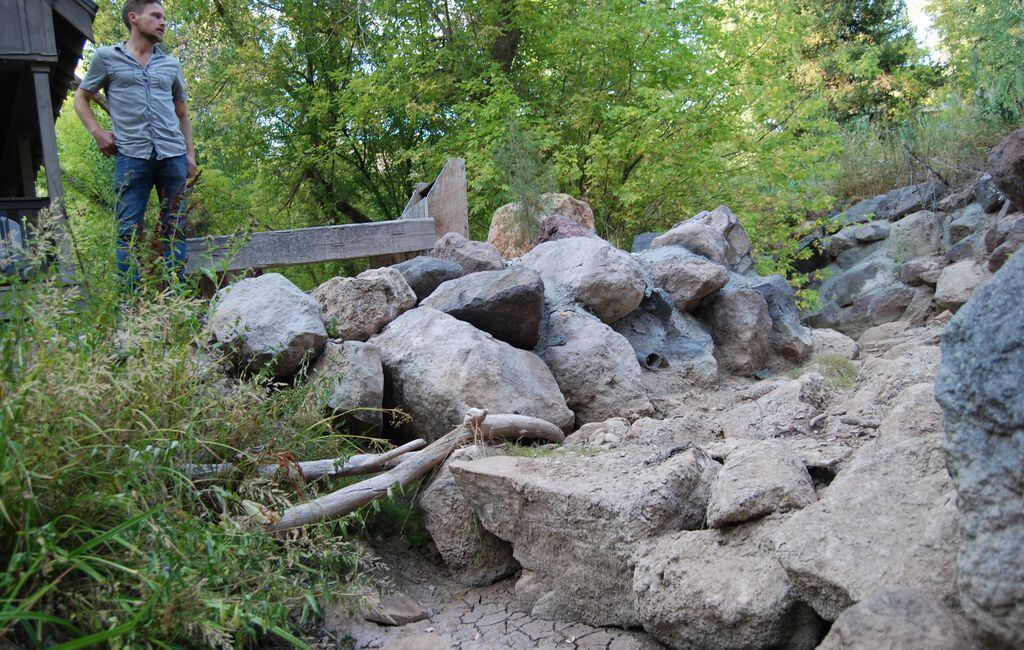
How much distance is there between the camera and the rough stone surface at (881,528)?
2391mm

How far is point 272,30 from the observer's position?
13141 mm

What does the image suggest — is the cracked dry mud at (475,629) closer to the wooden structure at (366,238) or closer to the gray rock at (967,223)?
the wooden structure at (366,238)

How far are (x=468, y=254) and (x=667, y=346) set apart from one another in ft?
5.35

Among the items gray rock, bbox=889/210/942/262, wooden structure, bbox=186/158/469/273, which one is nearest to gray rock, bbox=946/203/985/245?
gray rock, bbox=889/210/942/262

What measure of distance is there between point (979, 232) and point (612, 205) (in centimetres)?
536

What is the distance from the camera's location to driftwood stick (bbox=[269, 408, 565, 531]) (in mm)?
3367

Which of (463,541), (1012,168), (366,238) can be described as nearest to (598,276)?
(366,238)

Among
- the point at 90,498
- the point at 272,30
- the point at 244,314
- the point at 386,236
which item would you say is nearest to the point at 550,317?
the point at 386,236

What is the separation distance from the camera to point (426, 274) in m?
5.70

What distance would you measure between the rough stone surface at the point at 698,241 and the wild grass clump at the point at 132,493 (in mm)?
4496

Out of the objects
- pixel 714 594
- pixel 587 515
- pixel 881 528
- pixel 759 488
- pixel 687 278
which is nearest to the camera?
pixel 881 528

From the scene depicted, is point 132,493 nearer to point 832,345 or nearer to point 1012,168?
point 1012,168

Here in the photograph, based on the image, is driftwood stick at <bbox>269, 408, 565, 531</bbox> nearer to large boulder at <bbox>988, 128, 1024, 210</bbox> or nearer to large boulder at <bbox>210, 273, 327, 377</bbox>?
large boulder at <bbox>210, 273, 327, 377</bbox>

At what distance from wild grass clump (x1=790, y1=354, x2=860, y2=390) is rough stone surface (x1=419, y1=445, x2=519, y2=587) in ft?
8.87
